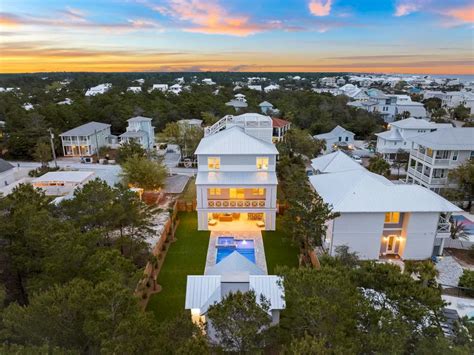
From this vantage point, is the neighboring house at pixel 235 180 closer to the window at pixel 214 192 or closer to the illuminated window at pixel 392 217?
the window at pixel 214 192

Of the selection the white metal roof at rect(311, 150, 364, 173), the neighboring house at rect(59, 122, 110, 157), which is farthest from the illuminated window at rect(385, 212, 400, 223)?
the neighboring house at rect(59, 122, 110, 157)

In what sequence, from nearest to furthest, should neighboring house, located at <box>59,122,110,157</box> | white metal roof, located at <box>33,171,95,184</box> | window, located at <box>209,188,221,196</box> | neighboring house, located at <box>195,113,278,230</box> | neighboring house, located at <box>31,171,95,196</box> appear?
neighboring house, located at <box>195,113,278,230</box> → window, located at <box>209,188,221,196</box> → neighboring house, located at <box>31,171,95,196</box> → white metal roof, located at <box>33,171,95,184</box> → neighboring house, located at <box>59,122,110,157</box>

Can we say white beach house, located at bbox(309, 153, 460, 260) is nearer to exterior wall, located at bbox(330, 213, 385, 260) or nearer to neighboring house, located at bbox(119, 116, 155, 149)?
exterior wall, located at bbox(330, 213, 385, 260)

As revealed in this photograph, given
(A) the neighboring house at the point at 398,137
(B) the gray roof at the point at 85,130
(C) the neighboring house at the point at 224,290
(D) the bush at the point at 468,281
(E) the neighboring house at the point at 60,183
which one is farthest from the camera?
(B) the gray roof at the point at 85,130

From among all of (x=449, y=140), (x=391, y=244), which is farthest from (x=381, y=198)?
(x=449, y=140)

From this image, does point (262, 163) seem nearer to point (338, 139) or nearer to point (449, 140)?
point (449, 140)

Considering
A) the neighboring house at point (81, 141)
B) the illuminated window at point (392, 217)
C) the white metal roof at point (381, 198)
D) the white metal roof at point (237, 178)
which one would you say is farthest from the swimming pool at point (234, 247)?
the neighboring house at point (81, 141)
